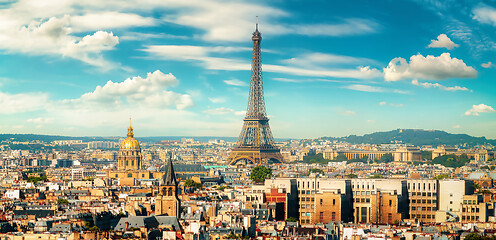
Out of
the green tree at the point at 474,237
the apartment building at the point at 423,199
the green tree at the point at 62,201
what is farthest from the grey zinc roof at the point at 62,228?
the apartment building at the point at 423,199

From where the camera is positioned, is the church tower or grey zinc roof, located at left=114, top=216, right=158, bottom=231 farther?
the church tower

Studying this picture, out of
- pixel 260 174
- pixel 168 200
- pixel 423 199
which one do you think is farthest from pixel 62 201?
pixel 260 174

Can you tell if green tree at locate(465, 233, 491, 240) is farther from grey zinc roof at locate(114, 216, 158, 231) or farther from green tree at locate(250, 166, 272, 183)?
green tree at locate(250, 166, 272, 183)

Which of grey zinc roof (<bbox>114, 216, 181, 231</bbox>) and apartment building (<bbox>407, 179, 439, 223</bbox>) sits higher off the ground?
apartment building (<bbox>407, 179, 439, 223</bbox>)

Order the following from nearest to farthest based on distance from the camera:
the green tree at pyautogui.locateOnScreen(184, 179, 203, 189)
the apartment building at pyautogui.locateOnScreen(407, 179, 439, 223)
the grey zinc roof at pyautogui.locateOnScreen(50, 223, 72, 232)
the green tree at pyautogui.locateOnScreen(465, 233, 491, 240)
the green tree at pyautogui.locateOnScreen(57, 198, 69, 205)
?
the green tree at pyautogui.locateOnScreen(465, 233, 491, 240)
the grey zinc roof at pyautogui.locateOnScreen(50, 223, 72, 232)
the apartment building at pyautogui.locateOnScreen(407, 179, 439, 223)
the green tree at pyautogui.locateOnScreen(57, 198, 69, 205)
the green tree at pyautogui.locateOnScreen(184, 179, 203, 189)

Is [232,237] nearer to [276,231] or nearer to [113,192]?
[276,231]

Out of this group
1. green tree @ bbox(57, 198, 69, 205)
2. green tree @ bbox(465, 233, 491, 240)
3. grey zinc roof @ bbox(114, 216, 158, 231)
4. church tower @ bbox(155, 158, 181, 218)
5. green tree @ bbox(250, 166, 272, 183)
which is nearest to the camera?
green tree @ bbox(465, 233, 491, 240)

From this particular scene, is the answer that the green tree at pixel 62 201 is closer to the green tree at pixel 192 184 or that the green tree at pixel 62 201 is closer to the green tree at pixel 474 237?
the green tree at pixel 192 184

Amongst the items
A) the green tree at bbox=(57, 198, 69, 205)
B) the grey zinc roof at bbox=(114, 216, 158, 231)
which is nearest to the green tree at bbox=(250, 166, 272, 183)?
the green tree at bbox=(57, 198, 69, 205)
